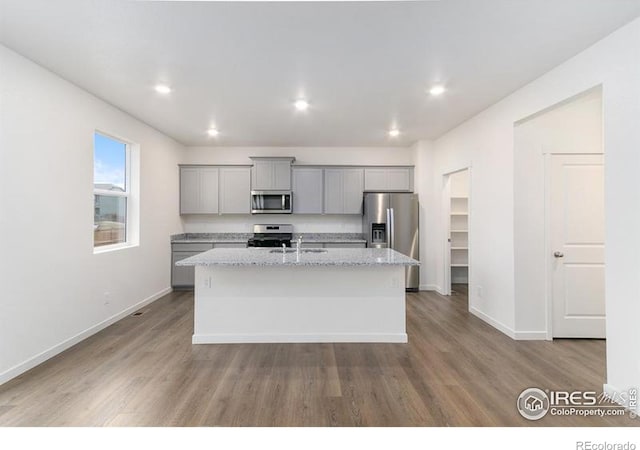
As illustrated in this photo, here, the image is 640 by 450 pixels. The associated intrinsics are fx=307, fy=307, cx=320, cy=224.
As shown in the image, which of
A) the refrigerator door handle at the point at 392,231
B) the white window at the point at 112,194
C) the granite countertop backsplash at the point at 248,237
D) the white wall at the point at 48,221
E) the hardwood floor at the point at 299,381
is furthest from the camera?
the granite countertop backsplash at the point at 248,237

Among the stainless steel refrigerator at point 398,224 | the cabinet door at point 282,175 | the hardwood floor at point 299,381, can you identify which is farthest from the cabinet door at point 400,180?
→ the hardwood floor at point 299,381

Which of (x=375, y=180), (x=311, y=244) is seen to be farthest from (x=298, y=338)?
(x=375, y=180)

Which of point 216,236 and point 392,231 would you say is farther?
point 216,236

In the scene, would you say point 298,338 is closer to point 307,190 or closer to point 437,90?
point 437,90

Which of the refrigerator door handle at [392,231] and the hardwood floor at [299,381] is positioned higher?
the refrigerator door handle at [392,231]

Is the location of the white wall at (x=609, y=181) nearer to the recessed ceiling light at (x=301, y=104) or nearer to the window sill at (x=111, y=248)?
the recessed ceiling light at (x=301, y=104)

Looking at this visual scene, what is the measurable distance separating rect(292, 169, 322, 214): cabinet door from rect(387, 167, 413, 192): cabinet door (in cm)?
131

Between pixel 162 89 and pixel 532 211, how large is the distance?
13.4 feet

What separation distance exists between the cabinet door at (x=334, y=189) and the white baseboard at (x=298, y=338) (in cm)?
285

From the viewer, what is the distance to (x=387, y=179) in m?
5.65

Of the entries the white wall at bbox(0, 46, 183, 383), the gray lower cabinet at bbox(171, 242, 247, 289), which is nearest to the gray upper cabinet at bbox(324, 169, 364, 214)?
the gray lower cabinet at bbox(171, 242, 247, 289)

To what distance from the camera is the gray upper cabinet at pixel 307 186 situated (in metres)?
5.62
